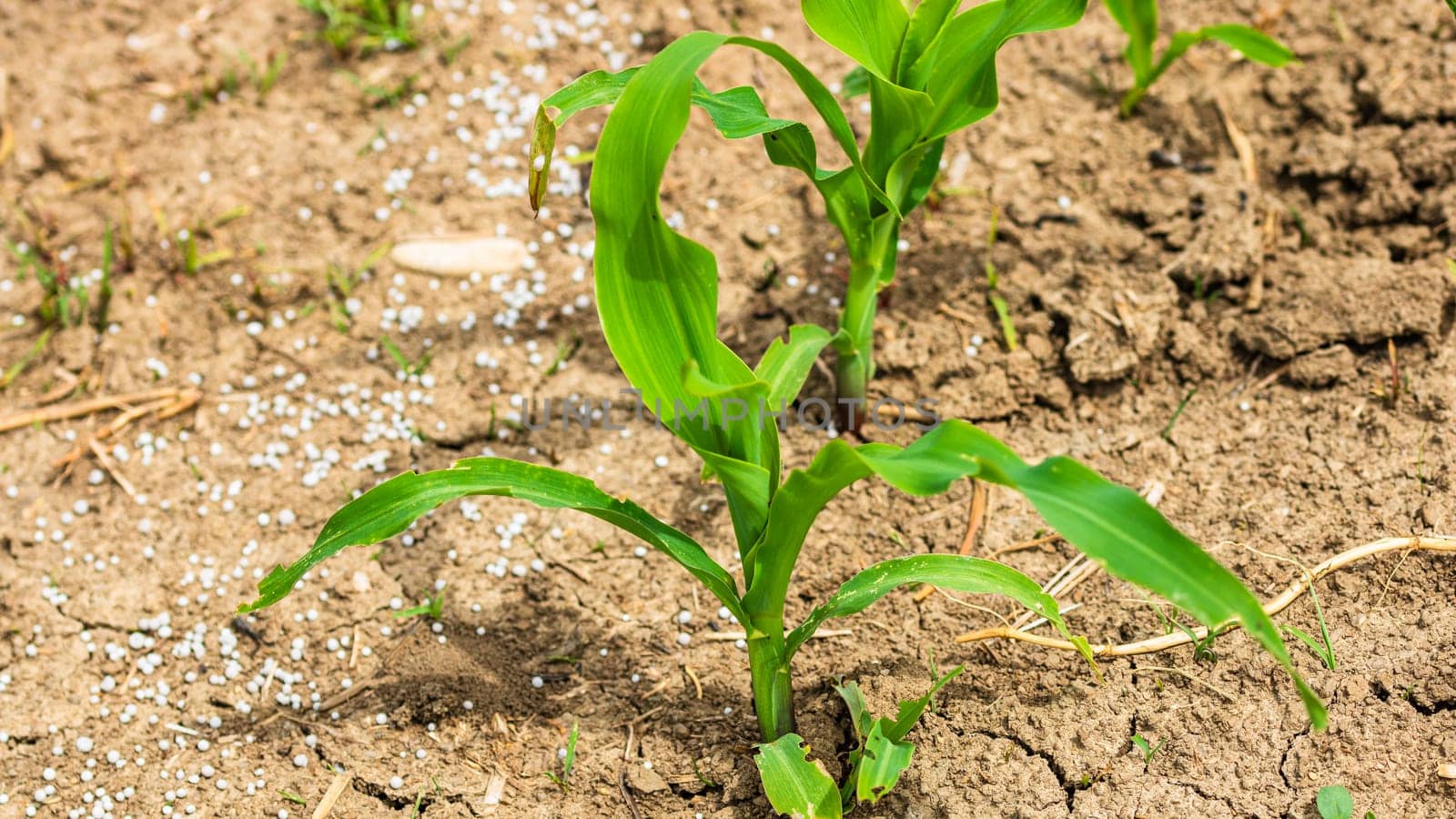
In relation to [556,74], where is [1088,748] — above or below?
below

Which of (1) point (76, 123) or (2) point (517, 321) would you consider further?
(1) point (76, 123)

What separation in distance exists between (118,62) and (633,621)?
2.16 metres

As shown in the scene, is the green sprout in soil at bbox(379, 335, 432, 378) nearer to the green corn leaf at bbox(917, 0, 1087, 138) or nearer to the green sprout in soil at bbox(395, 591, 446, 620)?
the green sprout in soil at bbox(395, 591, 446, 620)

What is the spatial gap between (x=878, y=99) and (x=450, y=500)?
0.92 m

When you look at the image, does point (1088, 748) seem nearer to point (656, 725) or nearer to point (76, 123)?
point (656, 725)

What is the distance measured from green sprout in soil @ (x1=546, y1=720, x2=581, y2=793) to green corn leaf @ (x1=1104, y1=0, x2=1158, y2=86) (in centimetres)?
186

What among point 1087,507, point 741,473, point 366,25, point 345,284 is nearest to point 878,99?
point 741,473

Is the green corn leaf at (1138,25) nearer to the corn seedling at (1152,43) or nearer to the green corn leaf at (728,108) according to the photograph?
the corn seedling at (1152,43)

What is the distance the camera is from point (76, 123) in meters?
2.89

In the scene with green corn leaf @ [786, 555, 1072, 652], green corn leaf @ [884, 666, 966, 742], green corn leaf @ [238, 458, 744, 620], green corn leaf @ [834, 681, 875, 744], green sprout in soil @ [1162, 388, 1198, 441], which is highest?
green corn leaf @ [238, 458, 744, 620]

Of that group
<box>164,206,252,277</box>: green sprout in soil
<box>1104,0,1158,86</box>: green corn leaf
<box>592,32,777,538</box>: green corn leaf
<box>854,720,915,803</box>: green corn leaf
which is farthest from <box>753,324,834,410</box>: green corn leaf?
<box>164,206,252,277</box>: green sprout in soil

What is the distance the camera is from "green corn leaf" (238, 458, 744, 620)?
63.2 inches

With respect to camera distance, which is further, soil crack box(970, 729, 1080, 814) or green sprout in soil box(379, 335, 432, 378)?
green sprout in soil box(379, 335, 432, 378)

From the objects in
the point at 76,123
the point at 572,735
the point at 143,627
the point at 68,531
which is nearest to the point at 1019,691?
the point at 572,735
